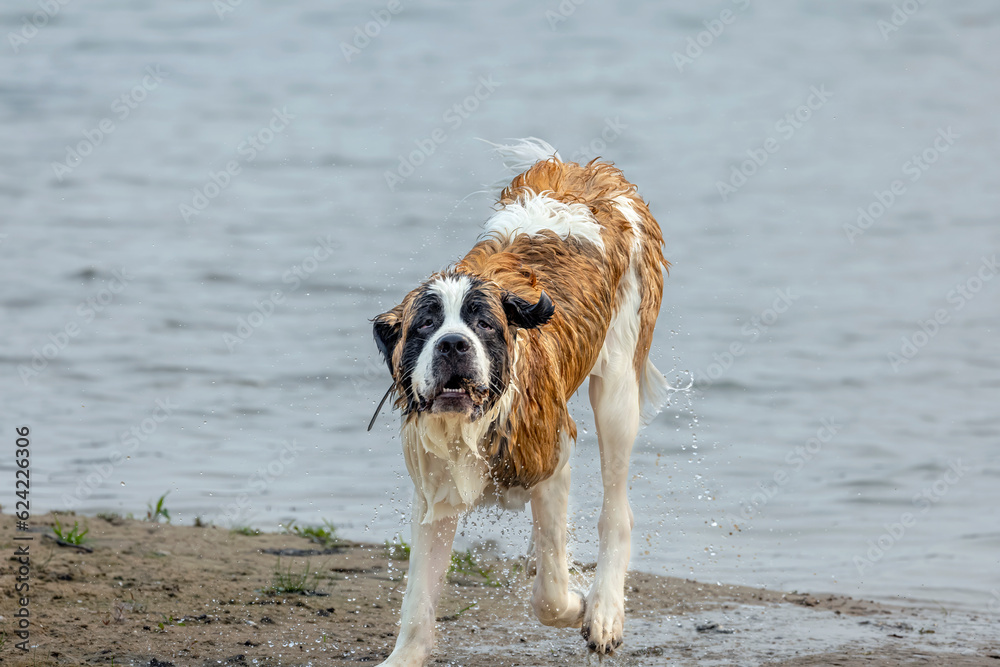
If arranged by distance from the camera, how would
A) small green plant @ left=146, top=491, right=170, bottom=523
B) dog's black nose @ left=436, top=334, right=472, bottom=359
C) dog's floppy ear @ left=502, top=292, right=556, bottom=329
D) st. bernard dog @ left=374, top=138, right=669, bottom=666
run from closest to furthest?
1. dog's black nose @ left=436, top=334, right=472, bottom=359
2. st. bernard dog @ left=374, top=138, right=669, bottom=666
3. dog's floppy ear @ left=502, top=292, right=556, bottom=329
4. small green plant @ left=146, top=491, right=170, bottom=523

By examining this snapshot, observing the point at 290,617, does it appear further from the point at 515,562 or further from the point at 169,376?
the point at 169,376

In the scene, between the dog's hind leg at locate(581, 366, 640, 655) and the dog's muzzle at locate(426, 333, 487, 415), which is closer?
the dog's muzzle at locate(426, 333, 487, 415)

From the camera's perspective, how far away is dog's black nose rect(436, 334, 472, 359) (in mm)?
4270

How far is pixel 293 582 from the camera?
632cm

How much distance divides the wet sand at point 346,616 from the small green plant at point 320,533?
110 millimetres

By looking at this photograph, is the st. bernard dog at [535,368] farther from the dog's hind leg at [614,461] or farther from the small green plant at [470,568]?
the small green plant at [470,568]

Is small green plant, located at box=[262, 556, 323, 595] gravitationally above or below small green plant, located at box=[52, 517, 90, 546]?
above

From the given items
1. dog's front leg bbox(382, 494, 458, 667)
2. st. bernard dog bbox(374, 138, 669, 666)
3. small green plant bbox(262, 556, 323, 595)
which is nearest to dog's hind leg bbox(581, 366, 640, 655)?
st. bernard dog bbox(374, 138, 669, 666)

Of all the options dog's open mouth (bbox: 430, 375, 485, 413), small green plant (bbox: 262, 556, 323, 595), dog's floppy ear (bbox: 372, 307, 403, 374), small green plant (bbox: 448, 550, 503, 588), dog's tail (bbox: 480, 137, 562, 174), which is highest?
dog's tail (bbox: 480, 137, 562, 174)

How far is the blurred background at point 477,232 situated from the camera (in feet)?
26.5

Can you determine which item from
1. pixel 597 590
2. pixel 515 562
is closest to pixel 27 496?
pixel 515 562

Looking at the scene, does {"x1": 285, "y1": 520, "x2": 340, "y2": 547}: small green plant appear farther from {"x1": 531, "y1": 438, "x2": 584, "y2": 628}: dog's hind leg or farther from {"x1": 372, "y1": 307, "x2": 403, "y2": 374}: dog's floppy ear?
{"x1": 372, "y1": 307, "x2": 403, "y2": 374}: dog's floppy ear

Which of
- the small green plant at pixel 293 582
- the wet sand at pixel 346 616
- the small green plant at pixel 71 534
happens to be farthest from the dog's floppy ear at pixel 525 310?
the small green plant at pixel 71 534

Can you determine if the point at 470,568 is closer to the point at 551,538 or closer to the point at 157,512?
the point at 551,538
